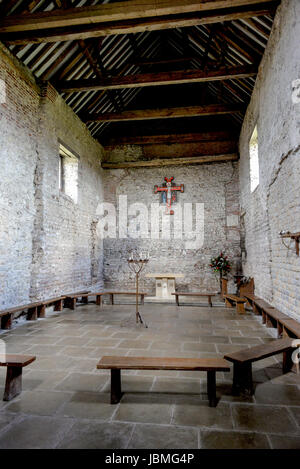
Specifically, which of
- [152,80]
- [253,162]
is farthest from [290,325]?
[152,80]

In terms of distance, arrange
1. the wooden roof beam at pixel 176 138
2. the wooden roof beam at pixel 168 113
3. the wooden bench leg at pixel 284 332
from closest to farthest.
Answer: the wooden bench leg at pixel 284 332
the wooden roof beam at pixel 168 113
the wooden roof beam at pixel 176 138

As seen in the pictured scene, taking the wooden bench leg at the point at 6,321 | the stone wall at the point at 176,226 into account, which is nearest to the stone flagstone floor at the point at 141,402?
the wooden bench leg at the point at 6,321

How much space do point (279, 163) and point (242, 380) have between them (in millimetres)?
3631

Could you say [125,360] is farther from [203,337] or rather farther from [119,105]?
[119,105]

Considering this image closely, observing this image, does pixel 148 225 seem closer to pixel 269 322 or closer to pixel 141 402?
pixel 269 322

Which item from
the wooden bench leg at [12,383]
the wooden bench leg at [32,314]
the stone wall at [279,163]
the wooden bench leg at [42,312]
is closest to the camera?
the wooden bench leg at [12,383]

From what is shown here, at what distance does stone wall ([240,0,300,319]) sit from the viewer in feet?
13.5

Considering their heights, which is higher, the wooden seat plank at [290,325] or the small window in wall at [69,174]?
the small window in wall at [69,174]

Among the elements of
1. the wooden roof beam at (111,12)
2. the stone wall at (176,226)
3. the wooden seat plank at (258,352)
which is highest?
the wooden roof beam at (111,12)

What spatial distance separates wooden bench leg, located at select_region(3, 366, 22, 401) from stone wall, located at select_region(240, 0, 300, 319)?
3.62 meters

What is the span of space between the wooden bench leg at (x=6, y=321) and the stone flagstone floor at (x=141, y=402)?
537mm

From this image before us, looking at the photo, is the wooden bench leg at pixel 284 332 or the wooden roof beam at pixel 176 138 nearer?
the wooden bench leg at pixel 284 332

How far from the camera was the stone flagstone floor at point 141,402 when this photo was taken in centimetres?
193

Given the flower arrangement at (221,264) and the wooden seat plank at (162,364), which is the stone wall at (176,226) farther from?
the wooden seat plank at (162,364)
